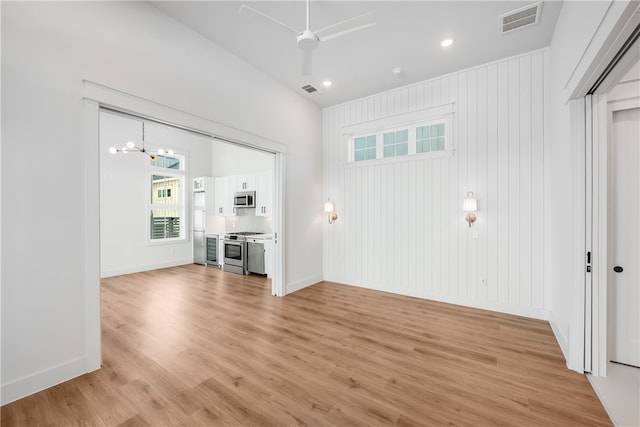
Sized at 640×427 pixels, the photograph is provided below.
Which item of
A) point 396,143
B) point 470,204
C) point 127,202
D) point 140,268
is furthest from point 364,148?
point 140,268

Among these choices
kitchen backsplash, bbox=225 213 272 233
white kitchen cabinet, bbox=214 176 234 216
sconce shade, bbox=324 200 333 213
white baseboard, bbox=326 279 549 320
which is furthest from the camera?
white kitchen cabinet, bbox=214 176 234 216

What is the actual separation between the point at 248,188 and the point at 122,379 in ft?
16.2

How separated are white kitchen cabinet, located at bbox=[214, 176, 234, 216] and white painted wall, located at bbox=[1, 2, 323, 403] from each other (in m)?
4.29

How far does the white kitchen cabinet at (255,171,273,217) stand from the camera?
6.32m

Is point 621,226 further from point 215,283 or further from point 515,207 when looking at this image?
point 215,283

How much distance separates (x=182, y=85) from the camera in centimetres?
309

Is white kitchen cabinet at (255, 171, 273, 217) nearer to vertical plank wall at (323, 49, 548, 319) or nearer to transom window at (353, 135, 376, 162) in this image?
vertical plank wall at (323, 49, 548, 319)

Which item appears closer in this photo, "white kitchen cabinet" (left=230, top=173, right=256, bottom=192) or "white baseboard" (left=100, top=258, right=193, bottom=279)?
"white baseboard" (left=100, top=258, right=193, bottom=279)

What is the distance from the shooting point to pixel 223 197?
7.30 metres

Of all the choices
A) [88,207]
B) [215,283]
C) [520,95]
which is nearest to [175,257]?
[215,283]

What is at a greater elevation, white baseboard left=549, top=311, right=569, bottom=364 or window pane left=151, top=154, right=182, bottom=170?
window pane left=151, top=154, right=182, bottom=170

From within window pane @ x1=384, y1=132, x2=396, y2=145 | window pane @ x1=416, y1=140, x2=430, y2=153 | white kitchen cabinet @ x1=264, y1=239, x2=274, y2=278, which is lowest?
white kitchen cabinet @ x1=264, y1=239, x2=274, y2=278

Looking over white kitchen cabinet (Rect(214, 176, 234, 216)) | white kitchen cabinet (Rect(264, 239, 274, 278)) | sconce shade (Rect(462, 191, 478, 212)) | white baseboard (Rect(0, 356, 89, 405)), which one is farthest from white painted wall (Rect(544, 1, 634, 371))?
white kitchen cabinet (Rect(214, 176, 234, 216))

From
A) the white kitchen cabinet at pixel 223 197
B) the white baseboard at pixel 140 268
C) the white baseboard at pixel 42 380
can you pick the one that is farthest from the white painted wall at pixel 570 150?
the white baseboard at pixel 140 268
